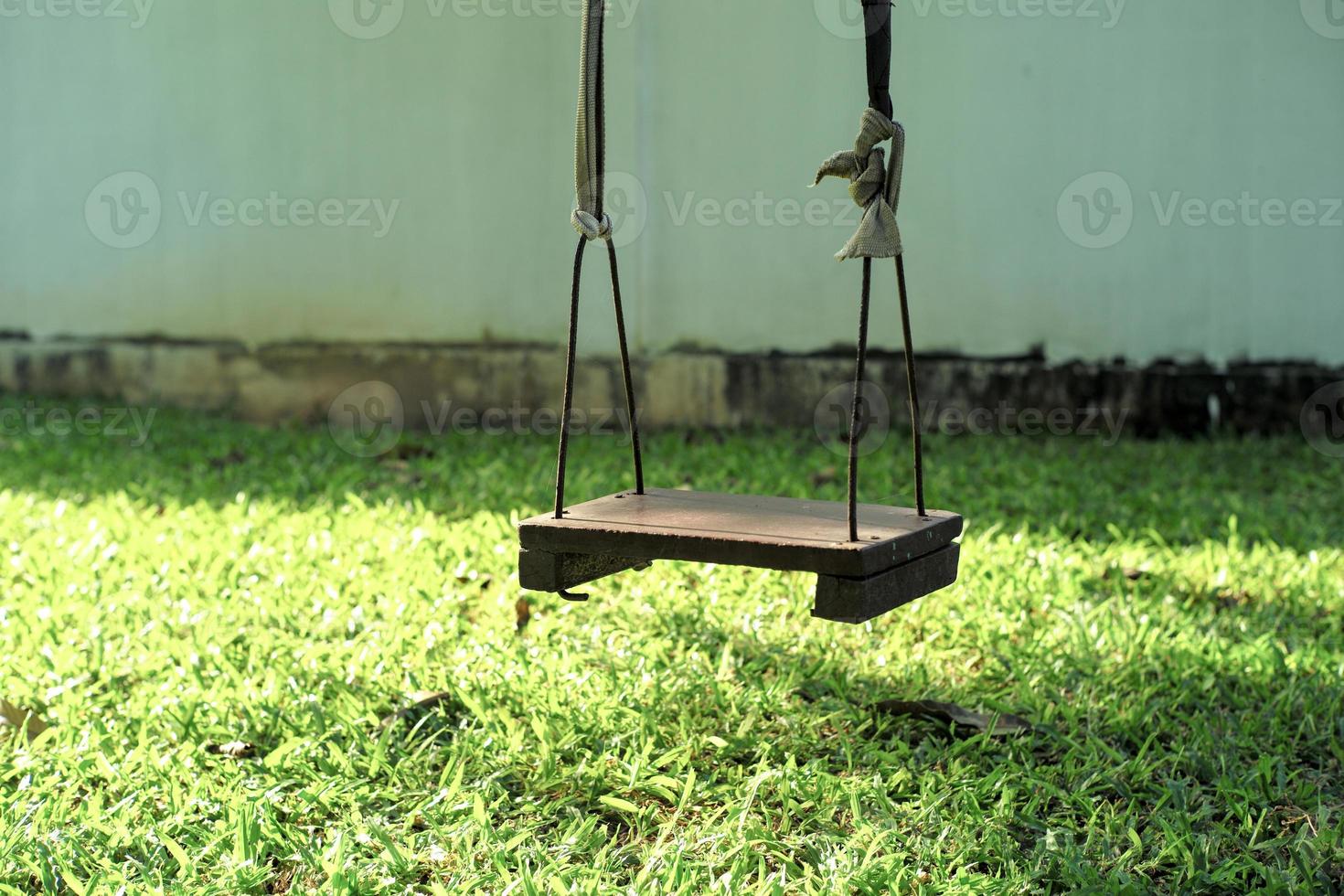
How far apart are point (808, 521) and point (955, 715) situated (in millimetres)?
767

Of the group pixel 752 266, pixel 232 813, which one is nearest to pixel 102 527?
pixel 232 813

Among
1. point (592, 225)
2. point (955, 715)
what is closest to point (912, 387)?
point (592, 225)

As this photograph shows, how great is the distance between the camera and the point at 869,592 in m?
1.98

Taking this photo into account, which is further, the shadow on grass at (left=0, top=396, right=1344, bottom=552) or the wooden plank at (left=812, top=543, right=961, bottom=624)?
the shadow on grass at (left=0, top=396, right=1344, bottom=552)

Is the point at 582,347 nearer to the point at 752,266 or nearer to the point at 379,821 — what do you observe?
the point at 752,266

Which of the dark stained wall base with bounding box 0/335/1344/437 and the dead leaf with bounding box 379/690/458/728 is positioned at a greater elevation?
the dark stained wall base with bounding box 0/335/1344/437

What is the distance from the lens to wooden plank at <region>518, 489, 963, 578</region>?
6.49 feet

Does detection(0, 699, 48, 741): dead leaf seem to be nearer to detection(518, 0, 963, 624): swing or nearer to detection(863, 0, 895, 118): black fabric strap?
detection(518, 0, 963, 624): swing

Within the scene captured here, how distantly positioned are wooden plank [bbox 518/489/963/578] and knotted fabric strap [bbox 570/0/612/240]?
50 centimetres

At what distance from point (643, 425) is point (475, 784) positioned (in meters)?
4.02

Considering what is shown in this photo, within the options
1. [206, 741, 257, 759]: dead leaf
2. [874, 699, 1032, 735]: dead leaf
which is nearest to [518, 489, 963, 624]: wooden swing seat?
[874, 699, 1032, 735]: dead leaf

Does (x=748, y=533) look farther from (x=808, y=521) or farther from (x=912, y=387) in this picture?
(x=912, y=387)

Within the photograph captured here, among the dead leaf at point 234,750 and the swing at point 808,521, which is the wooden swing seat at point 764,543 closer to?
the swing at point 808,521

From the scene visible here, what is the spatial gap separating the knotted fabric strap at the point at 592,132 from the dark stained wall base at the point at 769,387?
397cm
